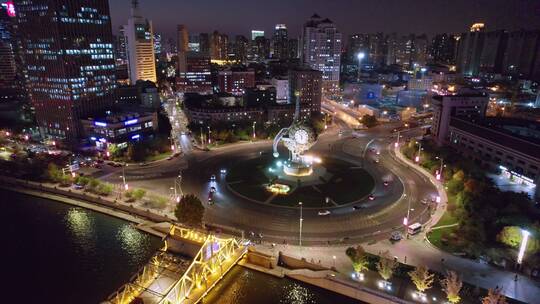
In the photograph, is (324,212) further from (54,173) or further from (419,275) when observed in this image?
(54,173)

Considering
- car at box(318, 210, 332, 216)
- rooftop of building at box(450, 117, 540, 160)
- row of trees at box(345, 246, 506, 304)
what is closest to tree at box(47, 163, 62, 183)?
car at box(318, 210, 332, 216)

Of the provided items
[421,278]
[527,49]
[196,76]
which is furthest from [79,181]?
[527,49]

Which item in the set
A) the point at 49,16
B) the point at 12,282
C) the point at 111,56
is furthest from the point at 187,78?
the point at 12,282

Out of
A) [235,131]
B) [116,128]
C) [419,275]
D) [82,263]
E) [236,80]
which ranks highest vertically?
[236,80]

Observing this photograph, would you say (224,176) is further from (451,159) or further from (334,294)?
(451,159)

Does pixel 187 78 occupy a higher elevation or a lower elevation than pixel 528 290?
higher

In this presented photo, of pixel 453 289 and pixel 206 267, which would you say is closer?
pixel 453 289

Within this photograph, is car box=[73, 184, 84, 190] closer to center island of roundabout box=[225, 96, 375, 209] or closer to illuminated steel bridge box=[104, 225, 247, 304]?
center island of roundabout box=[225, 96, 375, 209]
